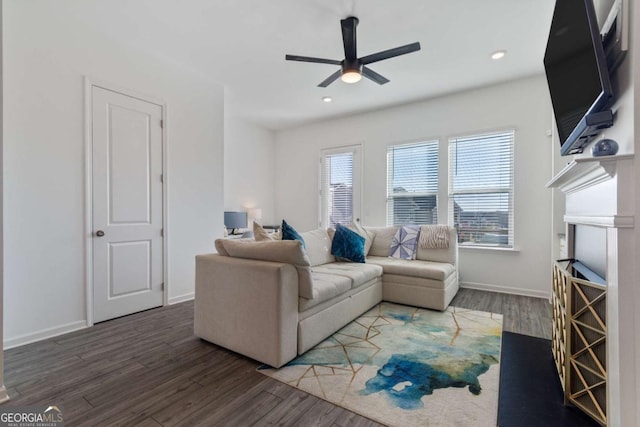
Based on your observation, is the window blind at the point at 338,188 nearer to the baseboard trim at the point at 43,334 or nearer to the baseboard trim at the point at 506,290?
the baseboard trim at the point at 506,290

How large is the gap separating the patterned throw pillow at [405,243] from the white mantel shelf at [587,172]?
1.92m

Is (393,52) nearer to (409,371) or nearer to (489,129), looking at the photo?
(489,129)

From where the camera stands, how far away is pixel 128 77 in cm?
313

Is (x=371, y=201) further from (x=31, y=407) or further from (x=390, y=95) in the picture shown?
(x=31, y=407)

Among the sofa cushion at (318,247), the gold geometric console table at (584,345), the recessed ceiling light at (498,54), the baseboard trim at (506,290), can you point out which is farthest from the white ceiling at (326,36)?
the baseboard trim at (506,290)

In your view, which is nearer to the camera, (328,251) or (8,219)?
(8,219)

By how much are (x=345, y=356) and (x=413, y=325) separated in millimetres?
935

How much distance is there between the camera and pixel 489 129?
159 inches

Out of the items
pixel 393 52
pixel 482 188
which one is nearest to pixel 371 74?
pixel 393 52

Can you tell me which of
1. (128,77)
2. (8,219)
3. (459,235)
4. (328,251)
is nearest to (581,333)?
(328,251)

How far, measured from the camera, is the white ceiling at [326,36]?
251 cm

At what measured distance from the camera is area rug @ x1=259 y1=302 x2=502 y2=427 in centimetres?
162

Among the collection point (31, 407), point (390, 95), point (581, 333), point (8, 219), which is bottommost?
point (31, 407)

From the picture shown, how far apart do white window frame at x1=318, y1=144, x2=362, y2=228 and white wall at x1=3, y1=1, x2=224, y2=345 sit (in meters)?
3.08
